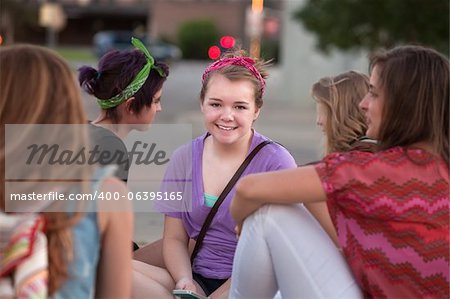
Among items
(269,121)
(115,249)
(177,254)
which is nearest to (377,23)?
(269,121)

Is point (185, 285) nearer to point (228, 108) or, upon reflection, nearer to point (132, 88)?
point (228, 108)

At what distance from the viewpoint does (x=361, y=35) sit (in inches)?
672

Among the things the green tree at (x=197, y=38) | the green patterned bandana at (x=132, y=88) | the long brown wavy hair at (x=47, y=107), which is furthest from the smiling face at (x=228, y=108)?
the green tree at (x=197, y=38)

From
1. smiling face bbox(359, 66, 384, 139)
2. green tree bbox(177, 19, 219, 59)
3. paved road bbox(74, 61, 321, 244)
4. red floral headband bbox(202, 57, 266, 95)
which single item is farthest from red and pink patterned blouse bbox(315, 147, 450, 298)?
green tree bbox(177, 19, 219, 59)

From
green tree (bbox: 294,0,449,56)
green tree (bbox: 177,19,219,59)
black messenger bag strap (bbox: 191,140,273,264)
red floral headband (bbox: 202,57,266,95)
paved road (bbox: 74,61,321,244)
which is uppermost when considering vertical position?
red floral headband (bbox: 202,57,266,95)

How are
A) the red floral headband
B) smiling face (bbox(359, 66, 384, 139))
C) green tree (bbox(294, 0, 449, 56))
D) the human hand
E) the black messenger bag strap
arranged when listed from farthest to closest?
green tree (bbox(294, 0, 449, 56))
the red floral headband
the black messenger bag strap
the human hand
smiling face (bbox(359, 66, 384, 139))

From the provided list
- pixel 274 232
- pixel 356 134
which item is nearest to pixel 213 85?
pixel 356 134

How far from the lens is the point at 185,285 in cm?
337

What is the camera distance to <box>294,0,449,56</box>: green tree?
15547 millimetres

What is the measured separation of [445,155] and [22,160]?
141 centimetres

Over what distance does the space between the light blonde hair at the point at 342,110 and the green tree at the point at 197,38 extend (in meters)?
57.0

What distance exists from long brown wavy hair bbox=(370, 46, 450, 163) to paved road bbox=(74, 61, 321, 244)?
12.2 feet

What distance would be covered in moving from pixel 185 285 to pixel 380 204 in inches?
40.5

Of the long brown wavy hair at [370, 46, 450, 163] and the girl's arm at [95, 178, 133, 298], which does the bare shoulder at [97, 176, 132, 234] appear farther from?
the long brown wavy hair at [370, 46, 450, 163]
